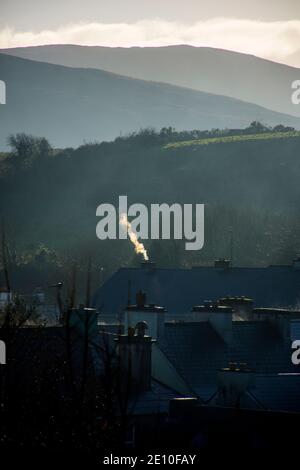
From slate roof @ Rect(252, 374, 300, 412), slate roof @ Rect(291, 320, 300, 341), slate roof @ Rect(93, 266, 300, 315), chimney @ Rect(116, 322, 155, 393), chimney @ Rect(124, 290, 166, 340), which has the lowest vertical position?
slate roof @ Rect(252, 374, 300, 412)

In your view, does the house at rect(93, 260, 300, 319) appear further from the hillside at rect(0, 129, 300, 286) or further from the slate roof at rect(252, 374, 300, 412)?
the hillside at rect(0, 129, 300, 286)

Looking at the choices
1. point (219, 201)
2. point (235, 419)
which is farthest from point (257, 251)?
point (235, 419)

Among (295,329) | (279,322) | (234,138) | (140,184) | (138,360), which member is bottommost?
(138,360)

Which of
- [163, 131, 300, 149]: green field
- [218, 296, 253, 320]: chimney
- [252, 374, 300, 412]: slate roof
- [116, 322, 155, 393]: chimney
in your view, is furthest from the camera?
[163, 131, 300, 149]: green field

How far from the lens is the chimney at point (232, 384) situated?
106ft

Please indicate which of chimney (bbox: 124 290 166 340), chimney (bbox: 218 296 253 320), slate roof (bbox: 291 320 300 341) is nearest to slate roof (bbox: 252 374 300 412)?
chimney (bbox: 124 290 166 340)

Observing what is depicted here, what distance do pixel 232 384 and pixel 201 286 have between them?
35919 mm

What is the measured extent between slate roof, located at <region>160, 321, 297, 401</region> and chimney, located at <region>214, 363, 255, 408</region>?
2.90m

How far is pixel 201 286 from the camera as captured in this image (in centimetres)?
6844

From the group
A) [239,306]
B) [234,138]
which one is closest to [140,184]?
[234,138]

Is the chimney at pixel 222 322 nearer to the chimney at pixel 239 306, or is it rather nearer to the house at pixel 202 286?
the chimney at pixel 239 306

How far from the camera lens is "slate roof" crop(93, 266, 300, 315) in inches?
2662

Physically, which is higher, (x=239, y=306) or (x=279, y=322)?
(x=239, y=306)

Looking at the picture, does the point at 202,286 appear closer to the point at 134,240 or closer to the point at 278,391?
the point at 278,391
